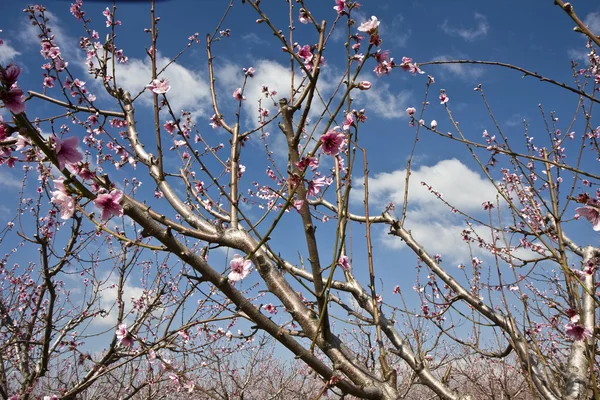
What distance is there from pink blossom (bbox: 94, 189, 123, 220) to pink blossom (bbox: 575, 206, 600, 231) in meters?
2.07

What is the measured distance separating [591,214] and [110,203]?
2222 millimetres

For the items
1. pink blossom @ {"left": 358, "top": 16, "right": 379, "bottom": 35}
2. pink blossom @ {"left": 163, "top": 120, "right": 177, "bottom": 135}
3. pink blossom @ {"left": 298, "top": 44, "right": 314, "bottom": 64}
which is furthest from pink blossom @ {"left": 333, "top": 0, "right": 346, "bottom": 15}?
pink blossom @ {"left": 163, "top": 120, "right": 177, "bottom": 135}

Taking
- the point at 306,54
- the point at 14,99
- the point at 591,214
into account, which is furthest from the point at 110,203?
the point at 591,214

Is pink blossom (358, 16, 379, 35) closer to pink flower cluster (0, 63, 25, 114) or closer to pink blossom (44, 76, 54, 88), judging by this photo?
pink flower cluster (0, 63, 25, 114)

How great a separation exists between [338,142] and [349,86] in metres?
0.32

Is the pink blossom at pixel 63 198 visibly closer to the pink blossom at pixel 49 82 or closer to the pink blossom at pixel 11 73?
the pink blossom at pixel 11 73

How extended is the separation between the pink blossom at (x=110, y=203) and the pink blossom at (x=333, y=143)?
0.92 meters

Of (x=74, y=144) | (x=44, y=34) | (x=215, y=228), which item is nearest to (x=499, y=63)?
(x=215, y=228)

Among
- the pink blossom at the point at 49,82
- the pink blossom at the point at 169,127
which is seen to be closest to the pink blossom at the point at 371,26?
the pink blossom at the point at 169,127

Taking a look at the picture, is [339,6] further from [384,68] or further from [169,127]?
[169,127]

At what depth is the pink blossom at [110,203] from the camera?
1438 mm

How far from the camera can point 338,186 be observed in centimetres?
153

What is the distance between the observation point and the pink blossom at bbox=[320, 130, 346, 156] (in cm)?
183

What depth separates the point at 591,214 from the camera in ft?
6.37
